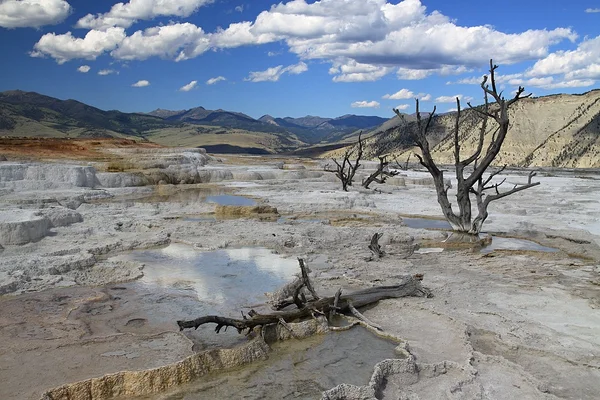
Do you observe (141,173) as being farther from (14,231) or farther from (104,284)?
(104,284)

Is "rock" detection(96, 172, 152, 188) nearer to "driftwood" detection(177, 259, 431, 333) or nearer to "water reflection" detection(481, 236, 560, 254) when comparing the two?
"water reflection" detection(481, 236, 560, 254)

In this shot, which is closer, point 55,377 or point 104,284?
point 55,377

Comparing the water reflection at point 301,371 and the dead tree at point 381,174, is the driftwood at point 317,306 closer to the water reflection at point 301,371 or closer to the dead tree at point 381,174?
the water reflection at point 301,371

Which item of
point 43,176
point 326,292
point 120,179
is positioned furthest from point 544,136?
point 326,292

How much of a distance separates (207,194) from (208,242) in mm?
11795

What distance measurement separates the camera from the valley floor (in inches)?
189

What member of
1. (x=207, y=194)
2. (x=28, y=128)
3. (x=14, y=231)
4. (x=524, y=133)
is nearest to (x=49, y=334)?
(x=14, y=231)

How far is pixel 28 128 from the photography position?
329 feet

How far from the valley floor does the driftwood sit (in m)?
0.16

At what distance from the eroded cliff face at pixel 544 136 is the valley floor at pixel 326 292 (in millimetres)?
40997

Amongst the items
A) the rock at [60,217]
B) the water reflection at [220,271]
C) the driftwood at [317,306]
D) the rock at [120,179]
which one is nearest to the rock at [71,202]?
the rock at [60,217]

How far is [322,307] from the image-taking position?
6379 mm

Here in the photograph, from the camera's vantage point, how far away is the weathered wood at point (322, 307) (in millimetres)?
5625

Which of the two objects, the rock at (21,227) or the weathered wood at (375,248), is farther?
the rock at (21,227)
